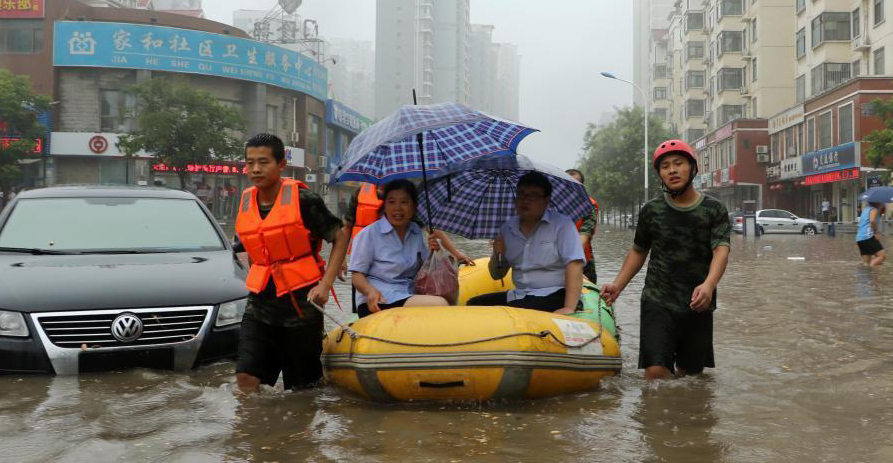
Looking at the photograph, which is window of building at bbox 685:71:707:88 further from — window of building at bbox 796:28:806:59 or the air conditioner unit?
the air conditioner unit

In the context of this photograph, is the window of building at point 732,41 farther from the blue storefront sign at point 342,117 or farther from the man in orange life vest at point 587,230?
the man in orange life vest at point 587,230

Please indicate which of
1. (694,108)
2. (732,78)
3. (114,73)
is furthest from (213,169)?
(694,108)

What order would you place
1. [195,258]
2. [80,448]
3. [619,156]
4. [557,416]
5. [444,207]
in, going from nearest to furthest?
[80,448]
[557,416]
[195,258]
[444,207]
[619,156]

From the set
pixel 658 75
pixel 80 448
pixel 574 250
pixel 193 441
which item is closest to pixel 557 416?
pixel 574 250

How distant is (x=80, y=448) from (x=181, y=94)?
115 feet

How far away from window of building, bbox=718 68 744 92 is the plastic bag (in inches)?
2334

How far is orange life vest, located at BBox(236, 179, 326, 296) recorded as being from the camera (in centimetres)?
493

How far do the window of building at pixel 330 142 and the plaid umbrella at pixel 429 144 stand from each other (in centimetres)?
5340

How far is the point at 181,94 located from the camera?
37.3 meters

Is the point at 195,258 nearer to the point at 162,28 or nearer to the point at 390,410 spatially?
the point at 390,410

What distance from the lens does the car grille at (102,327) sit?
5.43 m

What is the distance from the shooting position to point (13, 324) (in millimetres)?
5418

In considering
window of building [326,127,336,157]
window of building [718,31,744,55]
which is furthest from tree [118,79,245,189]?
window of building [718,31,744,55]

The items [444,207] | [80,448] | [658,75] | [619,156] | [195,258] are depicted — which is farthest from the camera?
[658,75]
